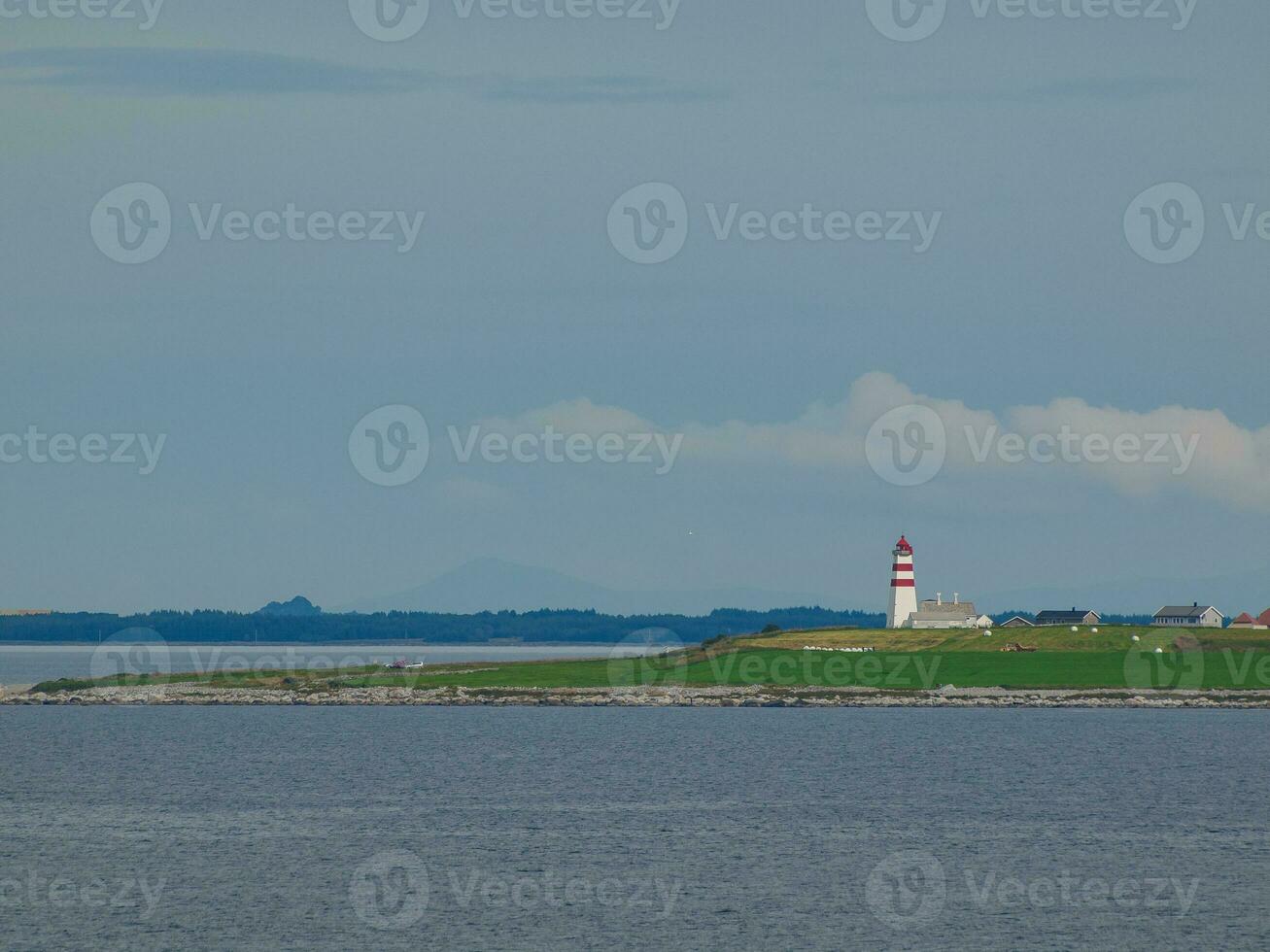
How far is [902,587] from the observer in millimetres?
178625

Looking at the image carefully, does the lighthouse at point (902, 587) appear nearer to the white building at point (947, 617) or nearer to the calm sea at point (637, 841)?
the white building at point (947, 617)

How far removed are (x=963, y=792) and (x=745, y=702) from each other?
191 feet

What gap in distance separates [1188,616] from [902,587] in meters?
37.0

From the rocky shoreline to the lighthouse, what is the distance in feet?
105

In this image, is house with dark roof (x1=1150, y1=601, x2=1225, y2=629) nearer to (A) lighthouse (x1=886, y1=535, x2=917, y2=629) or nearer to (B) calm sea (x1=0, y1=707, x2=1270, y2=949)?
(A) lighthouse (x1=886, y1=535, x2=917, y2=629)

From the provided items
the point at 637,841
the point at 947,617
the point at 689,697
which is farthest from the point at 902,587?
the point at 637,841

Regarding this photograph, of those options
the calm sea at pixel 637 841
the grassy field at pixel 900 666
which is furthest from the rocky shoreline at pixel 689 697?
the calm sea at pixel 637 841

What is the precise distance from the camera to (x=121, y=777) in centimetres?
8925

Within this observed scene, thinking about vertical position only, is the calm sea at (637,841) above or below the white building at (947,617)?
below

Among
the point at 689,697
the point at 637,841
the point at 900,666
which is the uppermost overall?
the point at 900,666

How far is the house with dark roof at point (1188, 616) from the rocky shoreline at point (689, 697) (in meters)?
50.1

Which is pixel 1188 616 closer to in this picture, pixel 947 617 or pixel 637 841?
pixel 947 617

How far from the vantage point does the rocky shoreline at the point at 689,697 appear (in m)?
132

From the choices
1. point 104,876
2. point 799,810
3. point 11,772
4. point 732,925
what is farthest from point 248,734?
point 732,925
